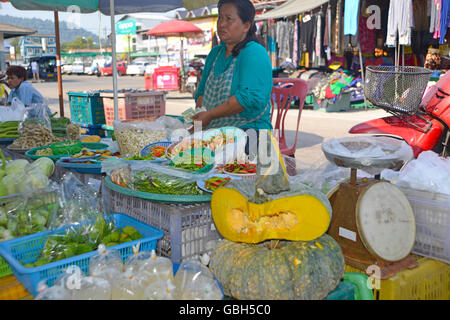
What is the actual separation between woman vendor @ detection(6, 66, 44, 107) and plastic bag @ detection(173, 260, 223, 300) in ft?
18.1

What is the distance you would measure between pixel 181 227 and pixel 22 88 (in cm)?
548

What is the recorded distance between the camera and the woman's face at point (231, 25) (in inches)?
100

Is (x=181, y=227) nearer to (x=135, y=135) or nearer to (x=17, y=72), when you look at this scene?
(x=135, y=135)

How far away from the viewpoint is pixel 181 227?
156 cm

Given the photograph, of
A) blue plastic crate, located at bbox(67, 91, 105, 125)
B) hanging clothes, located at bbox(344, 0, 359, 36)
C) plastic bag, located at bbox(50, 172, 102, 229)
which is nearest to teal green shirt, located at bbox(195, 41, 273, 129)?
plastic bag, located at bbox(50, 172, 102, 229)

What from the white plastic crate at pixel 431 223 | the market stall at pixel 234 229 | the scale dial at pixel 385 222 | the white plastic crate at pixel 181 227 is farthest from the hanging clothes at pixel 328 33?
the white plastic crate at pixel 181 227

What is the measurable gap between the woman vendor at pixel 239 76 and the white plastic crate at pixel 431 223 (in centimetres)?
121

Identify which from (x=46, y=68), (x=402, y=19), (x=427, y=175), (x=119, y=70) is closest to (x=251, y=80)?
(x=427, y=175)

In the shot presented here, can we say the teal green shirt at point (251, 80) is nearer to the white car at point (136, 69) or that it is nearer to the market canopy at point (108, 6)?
the market canopy at point (108, 6)

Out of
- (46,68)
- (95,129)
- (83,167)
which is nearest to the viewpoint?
(83,167)

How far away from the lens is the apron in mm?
2695

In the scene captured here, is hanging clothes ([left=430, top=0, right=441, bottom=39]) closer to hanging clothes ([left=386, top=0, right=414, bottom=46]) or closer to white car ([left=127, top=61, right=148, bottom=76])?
hanging clothes ([left=386, top=0, right=414, bottom=46])
